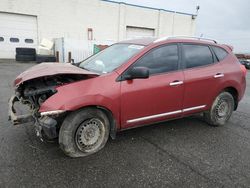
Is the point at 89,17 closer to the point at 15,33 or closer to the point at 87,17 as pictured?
the point at 87,17

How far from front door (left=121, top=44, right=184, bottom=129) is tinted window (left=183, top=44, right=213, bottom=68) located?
0.26 metres

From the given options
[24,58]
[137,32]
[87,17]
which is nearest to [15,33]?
[24,58]

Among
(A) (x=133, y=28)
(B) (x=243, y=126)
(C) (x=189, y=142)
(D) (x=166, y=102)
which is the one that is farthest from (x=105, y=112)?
(A) (x=133, y=28)

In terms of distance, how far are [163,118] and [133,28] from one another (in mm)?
22534

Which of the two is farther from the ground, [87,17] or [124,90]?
[87,17]

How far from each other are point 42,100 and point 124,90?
47.6 inches

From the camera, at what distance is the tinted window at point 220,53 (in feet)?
16.1

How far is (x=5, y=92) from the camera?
7.42 m

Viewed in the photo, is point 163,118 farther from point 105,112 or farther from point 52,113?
point 52,113

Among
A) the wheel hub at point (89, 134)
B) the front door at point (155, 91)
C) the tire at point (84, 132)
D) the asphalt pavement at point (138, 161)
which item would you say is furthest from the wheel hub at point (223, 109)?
the wheel hub at point (89, 134)

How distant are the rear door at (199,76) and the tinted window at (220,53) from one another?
14 centimetres

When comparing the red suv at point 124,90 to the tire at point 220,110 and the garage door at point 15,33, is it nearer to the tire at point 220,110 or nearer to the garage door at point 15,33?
the tire at point 220,110

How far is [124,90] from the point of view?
3.60 metres

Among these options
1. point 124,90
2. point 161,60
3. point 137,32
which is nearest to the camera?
point 124,90
